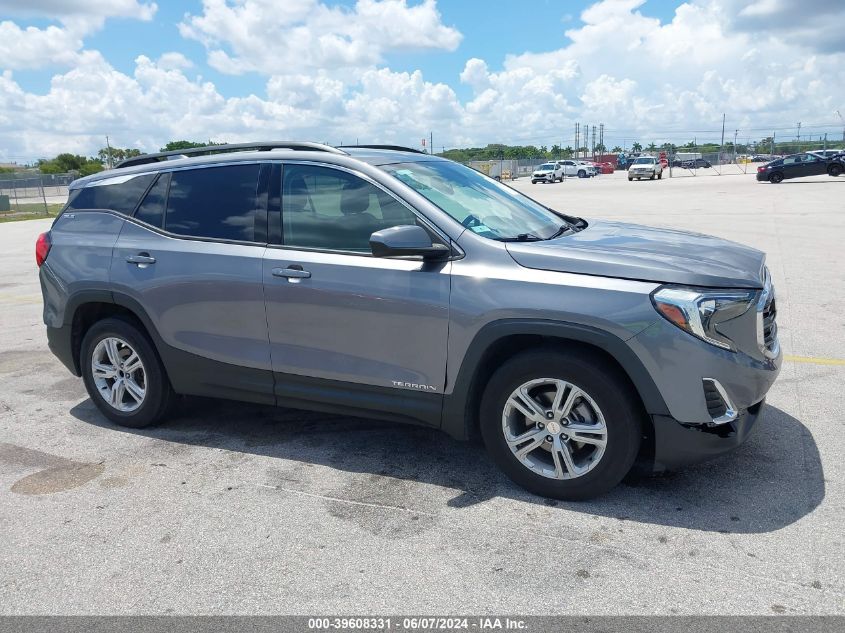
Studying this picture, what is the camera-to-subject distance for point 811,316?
7.55 m

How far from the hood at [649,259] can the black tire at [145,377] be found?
2561mm

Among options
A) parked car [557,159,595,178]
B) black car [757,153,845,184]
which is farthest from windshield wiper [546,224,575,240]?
parked car [557,159,595,178]

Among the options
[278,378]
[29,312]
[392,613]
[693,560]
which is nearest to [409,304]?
[278,378]

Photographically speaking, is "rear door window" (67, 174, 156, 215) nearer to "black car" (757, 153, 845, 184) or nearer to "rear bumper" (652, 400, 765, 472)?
"rear bumper" (652, 400, 765, 472)

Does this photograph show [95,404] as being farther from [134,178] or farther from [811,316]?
[811,316]

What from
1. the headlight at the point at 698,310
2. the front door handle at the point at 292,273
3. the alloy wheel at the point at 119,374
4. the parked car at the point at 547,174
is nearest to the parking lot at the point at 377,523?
the alloy wheel at the point at 119,374

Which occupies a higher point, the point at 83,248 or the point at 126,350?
the point at 83,248

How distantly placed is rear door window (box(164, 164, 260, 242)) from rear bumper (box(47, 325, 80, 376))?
1.15m

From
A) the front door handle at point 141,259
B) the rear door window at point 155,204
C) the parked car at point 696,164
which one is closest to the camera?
the front door handle at point 141,259

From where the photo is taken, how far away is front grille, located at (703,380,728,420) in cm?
343

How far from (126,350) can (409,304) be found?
7.39 ft

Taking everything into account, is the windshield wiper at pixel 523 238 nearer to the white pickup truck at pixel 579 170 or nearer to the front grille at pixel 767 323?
the front grille at pixel 767 323

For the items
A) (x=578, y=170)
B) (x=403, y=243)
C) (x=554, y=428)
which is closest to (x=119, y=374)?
(x=403, y=243)

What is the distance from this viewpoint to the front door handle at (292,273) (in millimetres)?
4172
